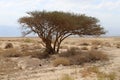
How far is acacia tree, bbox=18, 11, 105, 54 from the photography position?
35625mm

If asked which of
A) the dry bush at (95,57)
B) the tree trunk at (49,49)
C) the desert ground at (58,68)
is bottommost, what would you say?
the desert ground at (58,68)

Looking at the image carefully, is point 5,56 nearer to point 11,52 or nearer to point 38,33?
point 11,52

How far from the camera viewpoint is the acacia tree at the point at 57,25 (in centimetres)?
3562

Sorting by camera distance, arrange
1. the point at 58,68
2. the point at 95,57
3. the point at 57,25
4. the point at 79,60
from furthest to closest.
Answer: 1. the point at 57,25
2. the point at 95,57
3. the point at 79,60
4. the point at 58,68

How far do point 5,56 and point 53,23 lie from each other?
6.86 m

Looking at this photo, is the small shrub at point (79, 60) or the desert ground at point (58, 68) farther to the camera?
the small shrub at point (79, 60)

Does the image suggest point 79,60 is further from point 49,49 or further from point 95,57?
point 49,49

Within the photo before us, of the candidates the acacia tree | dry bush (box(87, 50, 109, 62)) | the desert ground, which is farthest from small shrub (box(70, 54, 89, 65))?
the acacia tree

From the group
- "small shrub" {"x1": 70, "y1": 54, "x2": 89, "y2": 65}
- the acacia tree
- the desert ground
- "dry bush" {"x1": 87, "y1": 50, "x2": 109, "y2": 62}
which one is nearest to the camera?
the desert ground

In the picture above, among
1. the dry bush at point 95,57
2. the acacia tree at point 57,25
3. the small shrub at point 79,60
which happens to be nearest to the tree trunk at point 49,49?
the acacia tree at point 57,25

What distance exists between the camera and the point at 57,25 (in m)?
35.9

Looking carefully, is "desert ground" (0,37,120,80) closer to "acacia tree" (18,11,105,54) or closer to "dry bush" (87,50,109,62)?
"dry bush" (87,50,109,62)

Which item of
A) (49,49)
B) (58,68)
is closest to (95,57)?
A: (58,68)

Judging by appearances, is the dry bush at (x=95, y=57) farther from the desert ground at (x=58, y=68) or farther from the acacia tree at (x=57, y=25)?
the acacia tree at (x=57, y=25)
